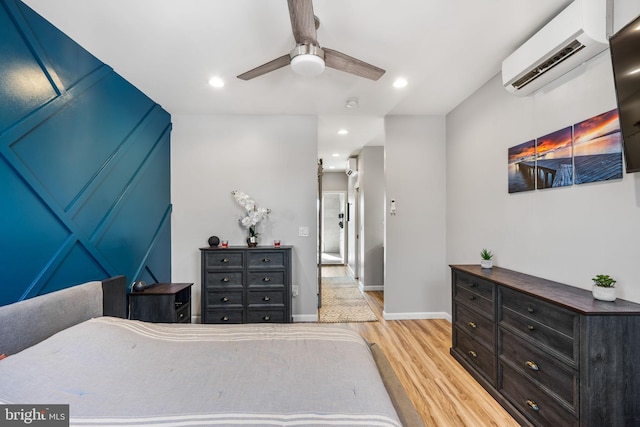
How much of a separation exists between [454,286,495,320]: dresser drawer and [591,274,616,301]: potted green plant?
68cm

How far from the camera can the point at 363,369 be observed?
1247mm

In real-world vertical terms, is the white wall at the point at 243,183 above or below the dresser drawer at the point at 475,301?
above

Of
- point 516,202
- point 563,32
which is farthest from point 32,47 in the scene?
point 516,202

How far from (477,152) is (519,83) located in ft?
3.03

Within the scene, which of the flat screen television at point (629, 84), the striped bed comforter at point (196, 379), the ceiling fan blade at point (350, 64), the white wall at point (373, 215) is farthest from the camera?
the white wall at point (373, 215)

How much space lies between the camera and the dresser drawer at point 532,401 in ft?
5.05

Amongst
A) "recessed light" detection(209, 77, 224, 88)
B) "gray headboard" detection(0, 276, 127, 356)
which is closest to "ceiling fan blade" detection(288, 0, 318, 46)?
"recessed light" detection(209, 77, 224, 88)

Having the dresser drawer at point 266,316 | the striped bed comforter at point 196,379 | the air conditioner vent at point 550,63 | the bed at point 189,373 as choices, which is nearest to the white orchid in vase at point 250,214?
the dresser drawer at point 266,316

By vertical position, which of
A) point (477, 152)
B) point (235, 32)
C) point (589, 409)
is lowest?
point (589, 409)

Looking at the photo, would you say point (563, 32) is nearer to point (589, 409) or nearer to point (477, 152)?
point (477, 152)

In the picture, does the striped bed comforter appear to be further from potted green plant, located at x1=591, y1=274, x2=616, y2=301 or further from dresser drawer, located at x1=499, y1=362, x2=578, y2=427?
potted green plant, located at x1=591, y1=274, x2=616, y2=301

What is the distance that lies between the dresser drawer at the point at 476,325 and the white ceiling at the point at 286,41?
2203 mm

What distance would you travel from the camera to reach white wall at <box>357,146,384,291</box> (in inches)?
205

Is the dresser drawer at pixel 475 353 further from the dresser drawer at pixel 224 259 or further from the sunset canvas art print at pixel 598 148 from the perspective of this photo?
the dresser drawer at pixel 224 259
